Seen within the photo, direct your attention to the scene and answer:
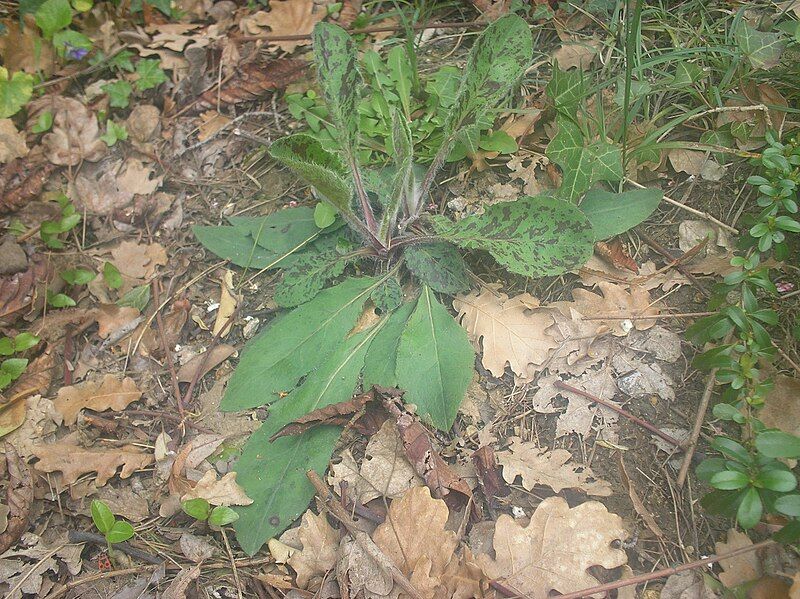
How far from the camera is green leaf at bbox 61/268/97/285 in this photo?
7.89 feet

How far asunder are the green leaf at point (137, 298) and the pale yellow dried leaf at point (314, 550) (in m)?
1.07

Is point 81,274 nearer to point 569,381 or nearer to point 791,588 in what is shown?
point 569,381

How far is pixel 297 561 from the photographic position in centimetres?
172

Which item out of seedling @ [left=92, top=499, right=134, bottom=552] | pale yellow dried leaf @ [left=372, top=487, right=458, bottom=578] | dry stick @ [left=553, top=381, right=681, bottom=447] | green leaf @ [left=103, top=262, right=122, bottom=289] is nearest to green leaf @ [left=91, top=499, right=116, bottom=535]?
seedling @ [left=92, top=499, right=134, bottom=552]

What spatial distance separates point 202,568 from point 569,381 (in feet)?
3.92

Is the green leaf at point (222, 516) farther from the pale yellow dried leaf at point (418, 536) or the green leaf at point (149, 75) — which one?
the green leaf at point (149, 75)

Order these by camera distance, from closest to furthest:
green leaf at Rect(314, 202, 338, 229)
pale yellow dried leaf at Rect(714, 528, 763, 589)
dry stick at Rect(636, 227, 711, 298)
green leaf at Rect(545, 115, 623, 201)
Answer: pale yellow dried leaf at Rect(714, 528, 763, 589), dry stick at Rect(636, 227, 711, 298), green leaf at Rect(545, 115, 623, 201), green leaf at Rect(314, 202, 338, 229)

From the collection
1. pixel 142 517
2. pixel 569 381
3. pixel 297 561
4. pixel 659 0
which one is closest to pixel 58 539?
pixel 142 517

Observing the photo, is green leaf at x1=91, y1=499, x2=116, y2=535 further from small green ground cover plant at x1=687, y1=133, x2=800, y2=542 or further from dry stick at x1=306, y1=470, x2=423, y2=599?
small green ground cover plant at x1=687, y1=133, x2=800, y2=542

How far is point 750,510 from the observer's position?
4.60ft

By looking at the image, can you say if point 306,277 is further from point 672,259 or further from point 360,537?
point 672,259

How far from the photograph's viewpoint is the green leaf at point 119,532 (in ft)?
5.92

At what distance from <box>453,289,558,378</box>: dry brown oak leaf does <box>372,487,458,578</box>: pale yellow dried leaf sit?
1.51 feet

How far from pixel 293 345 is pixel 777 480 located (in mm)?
1378
